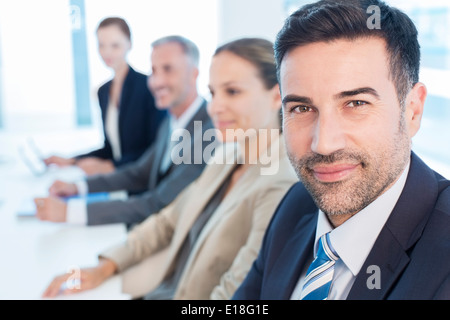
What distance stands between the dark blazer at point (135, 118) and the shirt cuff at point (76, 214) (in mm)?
887

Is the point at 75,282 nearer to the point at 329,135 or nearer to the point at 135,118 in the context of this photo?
the point at 329,135

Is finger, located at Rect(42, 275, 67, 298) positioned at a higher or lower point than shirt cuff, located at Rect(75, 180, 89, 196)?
lower

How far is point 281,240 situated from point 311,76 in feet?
1.17

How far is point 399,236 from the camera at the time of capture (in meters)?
0.70

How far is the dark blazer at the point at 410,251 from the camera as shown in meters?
0.63

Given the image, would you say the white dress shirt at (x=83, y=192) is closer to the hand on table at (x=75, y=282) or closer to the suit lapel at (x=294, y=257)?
the hand on table at (x=75, y=282)

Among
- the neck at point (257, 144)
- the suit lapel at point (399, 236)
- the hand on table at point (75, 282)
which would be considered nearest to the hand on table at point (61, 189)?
the hand on table at point (75, 282)

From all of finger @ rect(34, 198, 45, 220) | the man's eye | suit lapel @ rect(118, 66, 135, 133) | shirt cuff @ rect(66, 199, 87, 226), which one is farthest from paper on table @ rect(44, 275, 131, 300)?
suit lapel @ rect(118, 66, 135, 133)

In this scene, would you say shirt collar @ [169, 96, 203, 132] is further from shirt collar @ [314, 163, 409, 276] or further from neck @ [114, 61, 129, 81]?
shirt collar @ [314, 163, 409, 276]

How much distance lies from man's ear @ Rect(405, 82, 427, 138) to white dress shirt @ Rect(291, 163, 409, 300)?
67 mm

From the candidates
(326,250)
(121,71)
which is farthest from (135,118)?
(326,250)

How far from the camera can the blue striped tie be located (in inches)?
30.9
